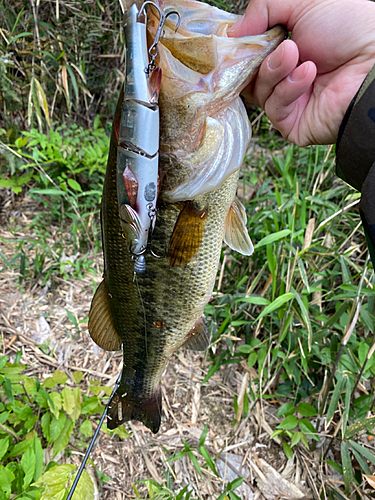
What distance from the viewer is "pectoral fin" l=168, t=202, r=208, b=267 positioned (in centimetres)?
132

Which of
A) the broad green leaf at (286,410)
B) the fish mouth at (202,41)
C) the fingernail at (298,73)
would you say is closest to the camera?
the fish mouth at (202,41)

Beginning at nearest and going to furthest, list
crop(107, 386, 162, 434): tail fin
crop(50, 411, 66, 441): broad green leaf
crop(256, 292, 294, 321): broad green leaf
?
1. crop(107, 386, 162, 434): tail fin
2. crop(50, 411, 66, 441): broad green leaf
3. crop(256, 292, 294, 321): broad green leaf

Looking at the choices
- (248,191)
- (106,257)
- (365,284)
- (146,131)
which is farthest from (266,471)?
(248,191)

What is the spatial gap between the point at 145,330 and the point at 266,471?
152 cm

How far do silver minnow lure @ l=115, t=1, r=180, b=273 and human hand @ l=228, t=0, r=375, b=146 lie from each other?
412 mm

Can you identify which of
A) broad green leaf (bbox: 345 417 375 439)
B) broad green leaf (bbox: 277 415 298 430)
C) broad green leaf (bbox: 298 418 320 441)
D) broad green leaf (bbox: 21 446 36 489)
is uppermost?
broad green leaf (bbox: 345 417 375 439)

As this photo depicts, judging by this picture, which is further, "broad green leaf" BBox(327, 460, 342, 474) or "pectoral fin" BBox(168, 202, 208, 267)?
"broad green leaf" BBox(327, 460, 342, 474)

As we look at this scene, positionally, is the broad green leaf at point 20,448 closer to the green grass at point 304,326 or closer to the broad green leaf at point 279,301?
the green grass at point 304,326

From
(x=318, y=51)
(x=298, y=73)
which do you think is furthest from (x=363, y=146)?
(x=318, y=51)

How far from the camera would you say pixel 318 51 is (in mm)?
1408

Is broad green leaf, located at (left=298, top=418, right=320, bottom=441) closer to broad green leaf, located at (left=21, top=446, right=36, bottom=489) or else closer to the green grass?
the green grass

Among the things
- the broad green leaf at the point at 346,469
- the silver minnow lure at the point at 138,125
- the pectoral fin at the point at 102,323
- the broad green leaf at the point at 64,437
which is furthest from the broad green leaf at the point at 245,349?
the silver minnow lure at the point at 138,125

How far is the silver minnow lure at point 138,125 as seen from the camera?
97 cm

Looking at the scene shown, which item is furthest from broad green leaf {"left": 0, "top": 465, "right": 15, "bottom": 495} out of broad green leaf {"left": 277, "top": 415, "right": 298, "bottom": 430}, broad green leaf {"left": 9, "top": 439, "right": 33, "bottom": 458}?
broad green leaf {"left": 277, "top": 415, "right": 298, "bottom": 430}
